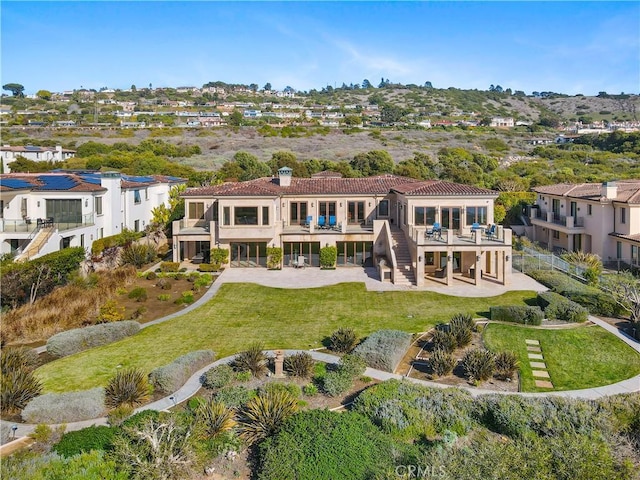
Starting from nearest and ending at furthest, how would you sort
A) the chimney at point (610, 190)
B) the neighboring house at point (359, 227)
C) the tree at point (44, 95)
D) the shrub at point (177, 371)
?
the shrub at point (177, 371), the neighboring house at point (359, 227), the chimney at point (610, 190), the tree at point (44, 95)

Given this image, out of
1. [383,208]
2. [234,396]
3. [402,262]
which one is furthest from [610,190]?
[234,396]

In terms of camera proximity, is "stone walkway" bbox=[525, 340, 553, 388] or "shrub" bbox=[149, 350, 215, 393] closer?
"shrub" bbox=[149, 350, 215, 393]

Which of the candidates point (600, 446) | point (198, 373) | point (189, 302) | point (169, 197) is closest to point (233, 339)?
point (198, 373)

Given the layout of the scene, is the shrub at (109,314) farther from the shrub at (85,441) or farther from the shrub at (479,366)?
the shrub at (479,366)

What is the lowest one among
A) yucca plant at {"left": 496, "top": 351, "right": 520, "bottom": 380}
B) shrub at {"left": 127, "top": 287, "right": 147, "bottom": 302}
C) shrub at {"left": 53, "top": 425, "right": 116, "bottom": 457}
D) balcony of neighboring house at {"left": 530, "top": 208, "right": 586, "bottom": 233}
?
shrub at {"left": 53, "top": 425, "right": 116, "bottom": 457}

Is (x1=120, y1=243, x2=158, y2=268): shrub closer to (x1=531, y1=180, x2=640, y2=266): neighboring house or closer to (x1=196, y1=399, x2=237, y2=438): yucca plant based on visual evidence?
(x1=196, y1=399, x2=237, y2=438): yucca plant

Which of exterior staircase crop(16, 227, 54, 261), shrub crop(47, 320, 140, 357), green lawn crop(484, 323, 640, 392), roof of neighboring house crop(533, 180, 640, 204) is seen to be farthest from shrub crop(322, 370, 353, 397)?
roof of neighboring house crop(533, 180, 640, 204)

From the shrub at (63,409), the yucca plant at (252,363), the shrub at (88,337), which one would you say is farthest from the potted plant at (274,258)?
the shrub at (63,409)

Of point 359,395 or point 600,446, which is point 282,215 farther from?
point 600,446
